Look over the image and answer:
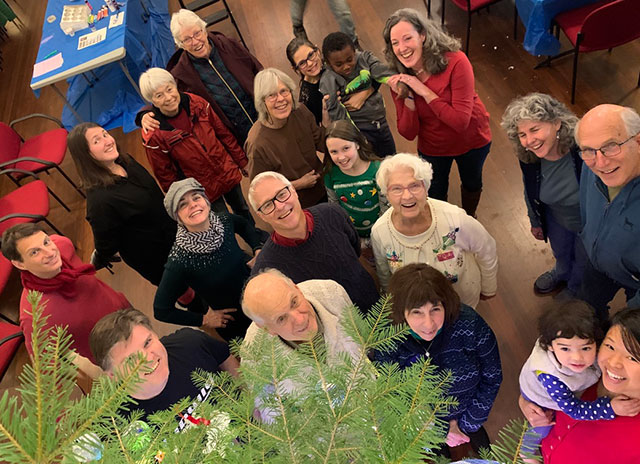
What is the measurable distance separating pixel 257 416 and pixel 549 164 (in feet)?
6.51

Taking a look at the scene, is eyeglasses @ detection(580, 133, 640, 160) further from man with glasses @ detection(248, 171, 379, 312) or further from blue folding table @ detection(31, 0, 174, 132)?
blue folding table @ detection(31, 0, 174, 132)

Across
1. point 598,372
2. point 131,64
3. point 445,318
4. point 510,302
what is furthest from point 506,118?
point 131,64

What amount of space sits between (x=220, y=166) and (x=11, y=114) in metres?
4.97

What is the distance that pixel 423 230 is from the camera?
2.21 metres

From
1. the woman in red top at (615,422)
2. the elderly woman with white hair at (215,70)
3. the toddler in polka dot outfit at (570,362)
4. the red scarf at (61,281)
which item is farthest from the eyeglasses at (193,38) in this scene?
the woman in red top at (615,422)

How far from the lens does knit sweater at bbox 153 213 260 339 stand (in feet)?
8.02

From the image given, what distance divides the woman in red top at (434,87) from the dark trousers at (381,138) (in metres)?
0.35

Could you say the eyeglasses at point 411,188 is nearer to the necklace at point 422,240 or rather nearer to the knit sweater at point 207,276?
the necklace at point 422,240

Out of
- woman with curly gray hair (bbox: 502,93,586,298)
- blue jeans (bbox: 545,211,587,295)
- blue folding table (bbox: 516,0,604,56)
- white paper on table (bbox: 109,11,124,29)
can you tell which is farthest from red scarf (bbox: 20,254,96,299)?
blue folding table (bbox: 516,0,604,56)

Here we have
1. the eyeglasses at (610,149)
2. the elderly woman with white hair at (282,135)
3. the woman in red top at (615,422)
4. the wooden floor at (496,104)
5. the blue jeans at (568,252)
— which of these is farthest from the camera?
the wooden floor at (496,104)

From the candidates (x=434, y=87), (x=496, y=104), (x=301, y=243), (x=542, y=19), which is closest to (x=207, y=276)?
(x=301, y=243)

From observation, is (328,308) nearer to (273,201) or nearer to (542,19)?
(273,201)

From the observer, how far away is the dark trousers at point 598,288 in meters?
2.31

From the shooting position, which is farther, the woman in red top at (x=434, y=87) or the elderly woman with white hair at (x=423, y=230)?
the woman in red top at (x=434, y=87)
